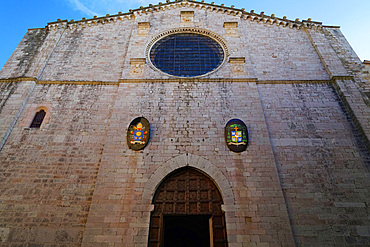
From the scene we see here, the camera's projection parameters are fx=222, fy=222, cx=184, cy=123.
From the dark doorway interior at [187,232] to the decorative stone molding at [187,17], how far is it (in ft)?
30.2

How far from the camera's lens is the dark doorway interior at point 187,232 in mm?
8844

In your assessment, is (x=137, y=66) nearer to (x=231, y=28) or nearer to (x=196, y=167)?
(x=231, y=28)

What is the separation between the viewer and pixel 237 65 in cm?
941

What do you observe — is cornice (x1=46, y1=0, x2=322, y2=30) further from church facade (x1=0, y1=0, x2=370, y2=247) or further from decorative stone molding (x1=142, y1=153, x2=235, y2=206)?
decorative stone molding (x1=142, y1=153, x2=235, y2=206)

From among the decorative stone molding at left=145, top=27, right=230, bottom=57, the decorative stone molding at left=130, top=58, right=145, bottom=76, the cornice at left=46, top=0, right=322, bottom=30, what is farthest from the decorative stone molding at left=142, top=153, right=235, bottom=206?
the cornice at left=46, top=0, right=322, bottom=30

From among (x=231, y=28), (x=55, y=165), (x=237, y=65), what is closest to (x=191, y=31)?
(x=231, y=28)

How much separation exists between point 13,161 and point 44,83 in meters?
3.53

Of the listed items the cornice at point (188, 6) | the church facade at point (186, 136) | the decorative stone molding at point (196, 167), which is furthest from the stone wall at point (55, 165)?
the cornice at point (188, 6)

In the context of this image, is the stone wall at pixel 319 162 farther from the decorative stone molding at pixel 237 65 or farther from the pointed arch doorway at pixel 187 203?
the pointed arch doorway at pixel 187 203

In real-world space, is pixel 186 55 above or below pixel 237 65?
above

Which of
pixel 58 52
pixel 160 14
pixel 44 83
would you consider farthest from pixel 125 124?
pixel 160 14

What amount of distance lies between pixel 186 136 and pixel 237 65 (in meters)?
4.08

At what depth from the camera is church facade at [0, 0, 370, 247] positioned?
611cm

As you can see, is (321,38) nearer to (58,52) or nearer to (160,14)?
(160,14)
